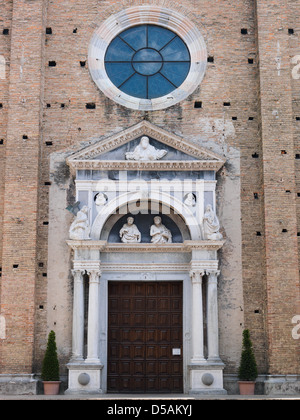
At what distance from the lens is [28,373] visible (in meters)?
16.2

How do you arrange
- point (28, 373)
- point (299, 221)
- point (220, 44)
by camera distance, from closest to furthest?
point (28, 373)
point (299, 221)
point (220, 44)

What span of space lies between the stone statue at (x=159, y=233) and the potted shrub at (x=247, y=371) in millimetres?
3212

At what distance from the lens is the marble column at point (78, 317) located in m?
16.3

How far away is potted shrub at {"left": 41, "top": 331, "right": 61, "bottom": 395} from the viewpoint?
16016 mm

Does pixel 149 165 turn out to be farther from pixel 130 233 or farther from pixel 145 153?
pixel 130 233

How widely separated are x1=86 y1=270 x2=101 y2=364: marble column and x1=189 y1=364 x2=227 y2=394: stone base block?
2.22 meters

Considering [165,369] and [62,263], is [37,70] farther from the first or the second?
[165,369]

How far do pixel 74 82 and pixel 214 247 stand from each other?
559 cm

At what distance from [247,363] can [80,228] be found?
496 cm

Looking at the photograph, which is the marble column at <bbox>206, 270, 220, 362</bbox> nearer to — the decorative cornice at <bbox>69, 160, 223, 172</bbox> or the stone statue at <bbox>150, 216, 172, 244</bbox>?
the stone statue at <bbox>150, 216, 172, 244</bbox>

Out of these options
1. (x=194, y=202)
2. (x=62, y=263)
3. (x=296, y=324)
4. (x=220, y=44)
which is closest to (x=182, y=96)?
(x=220, y=44)

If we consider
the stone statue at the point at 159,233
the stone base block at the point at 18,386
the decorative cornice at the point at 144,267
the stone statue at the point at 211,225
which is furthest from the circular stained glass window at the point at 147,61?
the stone base block at the point at 18,386

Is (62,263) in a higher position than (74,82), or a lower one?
lower

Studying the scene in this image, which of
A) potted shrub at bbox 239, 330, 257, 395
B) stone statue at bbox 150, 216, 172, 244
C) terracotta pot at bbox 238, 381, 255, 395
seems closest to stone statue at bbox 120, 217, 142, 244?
stone statue at bbox 150, 216, 172, 244
